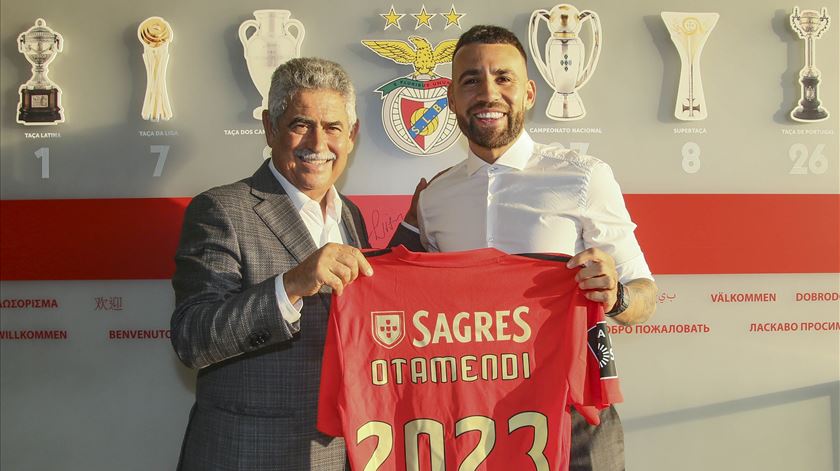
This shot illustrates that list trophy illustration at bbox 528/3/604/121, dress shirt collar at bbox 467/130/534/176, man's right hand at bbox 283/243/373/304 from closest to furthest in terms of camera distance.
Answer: man's right hand at bbox 283/243/373/304, dress shirt collar at bbox 467/130/534/176, trophy illustration at bbox 528/3/604/121

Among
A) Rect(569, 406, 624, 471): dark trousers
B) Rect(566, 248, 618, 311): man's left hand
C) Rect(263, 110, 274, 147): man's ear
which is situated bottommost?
Rect(569, 406, 624, 471): dark trousers

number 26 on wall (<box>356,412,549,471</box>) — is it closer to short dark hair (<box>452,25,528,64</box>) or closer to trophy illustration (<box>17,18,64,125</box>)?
short dark hair (<box>452,25,528,64</box>)

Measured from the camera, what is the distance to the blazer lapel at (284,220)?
1.54m

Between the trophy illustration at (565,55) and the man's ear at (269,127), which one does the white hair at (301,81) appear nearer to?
the man's ear at (269,127)

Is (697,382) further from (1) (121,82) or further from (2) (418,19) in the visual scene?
(1) (121,82)

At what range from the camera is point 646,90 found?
8.32ft

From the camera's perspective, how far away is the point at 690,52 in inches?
A: 98.6

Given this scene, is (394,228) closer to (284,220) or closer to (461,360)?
(284,220)

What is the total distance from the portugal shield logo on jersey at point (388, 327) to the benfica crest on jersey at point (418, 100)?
1.22 meters

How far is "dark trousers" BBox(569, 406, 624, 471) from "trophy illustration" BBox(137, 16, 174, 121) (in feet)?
6.64

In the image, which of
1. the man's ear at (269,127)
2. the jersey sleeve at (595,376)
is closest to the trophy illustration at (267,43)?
the man's ear at (269,127)

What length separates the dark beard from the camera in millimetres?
1595

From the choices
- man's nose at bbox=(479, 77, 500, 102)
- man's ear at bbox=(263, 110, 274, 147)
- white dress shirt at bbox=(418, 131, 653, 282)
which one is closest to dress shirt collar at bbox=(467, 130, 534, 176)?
white dress shirt at bbox=(418, 131, 653, 282)

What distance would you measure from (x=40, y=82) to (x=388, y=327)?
2.04 metres
